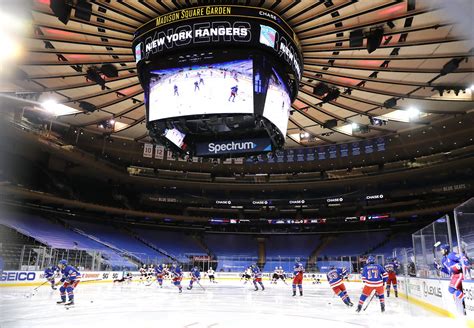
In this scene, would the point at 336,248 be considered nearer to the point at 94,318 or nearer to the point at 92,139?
the point at 92,139

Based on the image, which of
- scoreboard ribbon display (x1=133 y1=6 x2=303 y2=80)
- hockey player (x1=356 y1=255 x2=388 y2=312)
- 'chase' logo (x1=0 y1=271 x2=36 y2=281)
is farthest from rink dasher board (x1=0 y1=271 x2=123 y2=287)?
hockey player (x1=356 y1=255 x2=388 y2=312)

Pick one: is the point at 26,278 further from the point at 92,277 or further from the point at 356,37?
the point at 356,37

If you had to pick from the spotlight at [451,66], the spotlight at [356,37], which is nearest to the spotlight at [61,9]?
the spotlight at [356,37]

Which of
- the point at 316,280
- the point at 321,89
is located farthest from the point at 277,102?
the point at 316,280

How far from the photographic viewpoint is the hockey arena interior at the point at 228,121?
10586 millimetres

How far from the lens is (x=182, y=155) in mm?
15359

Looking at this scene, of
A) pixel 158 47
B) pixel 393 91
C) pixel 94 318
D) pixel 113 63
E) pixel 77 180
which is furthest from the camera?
pixel 77 180

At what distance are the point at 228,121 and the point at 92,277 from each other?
19.2 meters

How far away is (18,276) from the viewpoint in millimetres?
20469

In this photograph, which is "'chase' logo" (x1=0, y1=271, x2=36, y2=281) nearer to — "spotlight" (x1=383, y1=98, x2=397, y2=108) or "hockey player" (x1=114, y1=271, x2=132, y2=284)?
"hockey player" (x1=114, y1=271, x2=132, y2=284)

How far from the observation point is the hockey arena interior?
10586mm

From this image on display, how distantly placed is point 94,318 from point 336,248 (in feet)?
122

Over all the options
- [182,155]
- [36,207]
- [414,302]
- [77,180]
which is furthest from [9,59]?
[77,180]

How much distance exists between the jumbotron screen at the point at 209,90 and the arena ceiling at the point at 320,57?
201 cm
